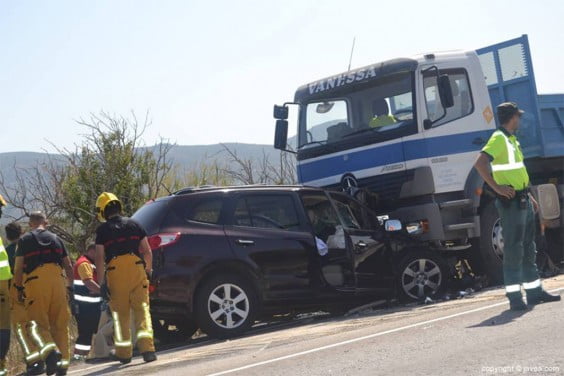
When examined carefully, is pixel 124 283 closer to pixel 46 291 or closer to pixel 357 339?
pixel 46 291

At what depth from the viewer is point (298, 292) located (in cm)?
1145

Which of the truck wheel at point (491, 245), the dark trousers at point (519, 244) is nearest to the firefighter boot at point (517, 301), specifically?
the dark trousers at point (519, 244)

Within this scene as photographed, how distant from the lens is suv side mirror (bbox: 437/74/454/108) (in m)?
12.8

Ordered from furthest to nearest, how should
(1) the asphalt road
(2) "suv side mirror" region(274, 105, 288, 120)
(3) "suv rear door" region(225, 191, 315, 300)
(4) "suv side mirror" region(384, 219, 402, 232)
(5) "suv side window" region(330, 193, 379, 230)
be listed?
1. (2) "suv side mirror" region(274, 105, 288, 120)
2. (5) "suv side window" region(330, 193, 379, 230)
3. (4) "suv side mirror" region(384, 219, 402, 232)
4. (3) "suv rear door" region(225, 191, 315, 300)
5. (1) the asphalt road

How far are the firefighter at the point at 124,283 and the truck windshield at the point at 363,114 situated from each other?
466 cm

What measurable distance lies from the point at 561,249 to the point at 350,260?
4.52m

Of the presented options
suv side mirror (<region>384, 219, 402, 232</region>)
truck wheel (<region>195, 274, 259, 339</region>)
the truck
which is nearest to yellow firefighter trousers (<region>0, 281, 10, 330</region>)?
truck wheel (<region>195, 274, 259, 339</region>)

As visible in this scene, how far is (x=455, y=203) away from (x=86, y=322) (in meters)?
5.01

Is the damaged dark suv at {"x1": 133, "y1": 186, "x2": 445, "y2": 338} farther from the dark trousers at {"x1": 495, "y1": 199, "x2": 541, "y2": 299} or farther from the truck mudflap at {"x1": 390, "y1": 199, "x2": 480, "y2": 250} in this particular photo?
the dark trousers at {"x1": 495, "y1": 199, "x2": 541, "y2": 299}

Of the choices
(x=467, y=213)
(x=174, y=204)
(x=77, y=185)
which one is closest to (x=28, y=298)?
(x=174, y=204)

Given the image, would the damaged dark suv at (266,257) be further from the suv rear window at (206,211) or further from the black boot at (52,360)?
the black boot at (52,360)

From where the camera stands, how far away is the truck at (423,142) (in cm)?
1297

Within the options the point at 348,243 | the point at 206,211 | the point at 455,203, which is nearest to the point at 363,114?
the point at 455,203

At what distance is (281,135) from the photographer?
14672 mm
